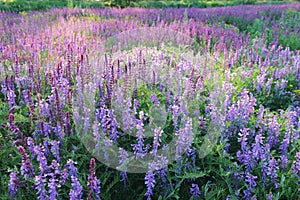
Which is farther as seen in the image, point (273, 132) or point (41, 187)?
point (273, 132)

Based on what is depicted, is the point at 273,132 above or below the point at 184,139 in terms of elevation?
below

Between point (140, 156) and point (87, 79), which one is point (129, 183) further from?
point (87, 79)

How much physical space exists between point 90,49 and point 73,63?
1132mm

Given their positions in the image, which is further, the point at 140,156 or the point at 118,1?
the point at 118,1

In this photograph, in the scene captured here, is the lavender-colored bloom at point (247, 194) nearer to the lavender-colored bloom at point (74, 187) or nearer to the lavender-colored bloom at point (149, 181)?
the lavender-colored bloom at point (149, 181)

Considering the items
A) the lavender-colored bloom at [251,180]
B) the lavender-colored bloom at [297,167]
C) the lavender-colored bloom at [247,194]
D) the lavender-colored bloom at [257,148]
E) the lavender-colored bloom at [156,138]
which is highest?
the lavender-colored bloom at [156,138]

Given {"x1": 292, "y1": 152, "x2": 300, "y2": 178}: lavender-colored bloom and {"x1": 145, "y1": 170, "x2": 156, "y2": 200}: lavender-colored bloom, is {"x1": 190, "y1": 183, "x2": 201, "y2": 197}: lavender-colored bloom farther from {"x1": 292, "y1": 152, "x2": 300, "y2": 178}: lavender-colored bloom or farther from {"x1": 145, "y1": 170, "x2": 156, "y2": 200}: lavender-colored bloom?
{"x1": 292, "y1": 152, "x2": 300, "y2": 178}: lavender-colored bloom

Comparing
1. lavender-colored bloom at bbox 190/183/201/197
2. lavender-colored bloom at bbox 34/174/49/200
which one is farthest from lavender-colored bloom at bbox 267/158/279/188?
lavender-colored bloom at bbox 34/174/49/200

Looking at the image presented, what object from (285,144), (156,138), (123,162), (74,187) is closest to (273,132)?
(285,144)

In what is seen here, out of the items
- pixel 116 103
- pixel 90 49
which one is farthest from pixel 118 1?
pixel 116 103

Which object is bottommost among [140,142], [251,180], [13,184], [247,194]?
[247,194]

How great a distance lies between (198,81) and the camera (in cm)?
361

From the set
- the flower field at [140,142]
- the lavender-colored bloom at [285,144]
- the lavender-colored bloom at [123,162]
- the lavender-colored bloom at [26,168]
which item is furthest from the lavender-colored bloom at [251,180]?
the lavender-colored bloom at [26,168]

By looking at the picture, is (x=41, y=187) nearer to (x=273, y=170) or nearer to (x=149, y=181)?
(x=149, y=181)
